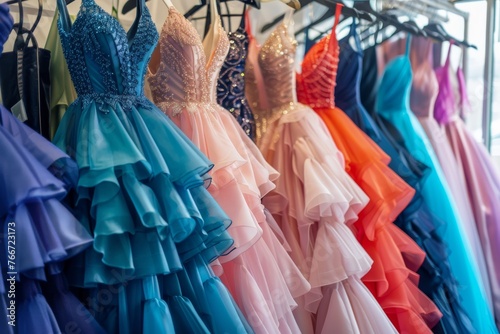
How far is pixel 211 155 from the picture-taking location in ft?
4.16

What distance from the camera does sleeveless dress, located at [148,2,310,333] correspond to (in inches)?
47.5

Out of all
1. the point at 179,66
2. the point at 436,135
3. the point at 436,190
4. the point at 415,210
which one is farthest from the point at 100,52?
the point at 436,135

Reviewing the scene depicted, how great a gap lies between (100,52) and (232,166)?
373 millimetres

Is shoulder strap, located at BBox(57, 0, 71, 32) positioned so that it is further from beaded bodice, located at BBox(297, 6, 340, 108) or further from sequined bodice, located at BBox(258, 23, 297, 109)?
beaded bodice, located at BBox(297, 6, 340, 108)

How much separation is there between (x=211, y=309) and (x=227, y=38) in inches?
28.3

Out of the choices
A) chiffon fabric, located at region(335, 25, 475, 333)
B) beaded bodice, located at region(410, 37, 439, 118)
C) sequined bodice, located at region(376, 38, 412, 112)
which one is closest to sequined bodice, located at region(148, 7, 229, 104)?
chiffon fabric, located at region(335, 25, 475, 333)

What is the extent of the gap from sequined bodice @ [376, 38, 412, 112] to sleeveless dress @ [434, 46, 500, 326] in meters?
0.22

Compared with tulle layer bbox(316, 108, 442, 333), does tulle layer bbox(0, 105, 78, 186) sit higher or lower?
higher

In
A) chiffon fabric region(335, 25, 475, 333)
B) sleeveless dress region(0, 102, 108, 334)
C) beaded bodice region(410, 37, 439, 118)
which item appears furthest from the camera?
beaded bodice region(410, 37, 439, 118)

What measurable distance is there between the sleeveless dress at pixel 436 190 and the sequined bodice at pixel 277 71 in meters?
0.43

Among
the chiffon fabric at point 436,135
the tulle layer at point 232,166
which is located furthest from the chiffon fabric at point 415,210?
the tulle layer at point 232,166

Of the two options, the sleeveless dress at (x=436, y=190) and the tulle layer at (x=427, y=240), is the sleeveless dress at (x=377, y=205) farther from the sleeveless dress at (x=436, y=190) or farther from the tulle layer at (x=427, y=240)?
the sleeveless dress at (x=436, y=190)

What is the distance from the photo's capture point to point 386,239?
1.52m

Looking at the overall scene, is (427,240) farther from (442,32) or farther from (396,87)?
(442,32)
